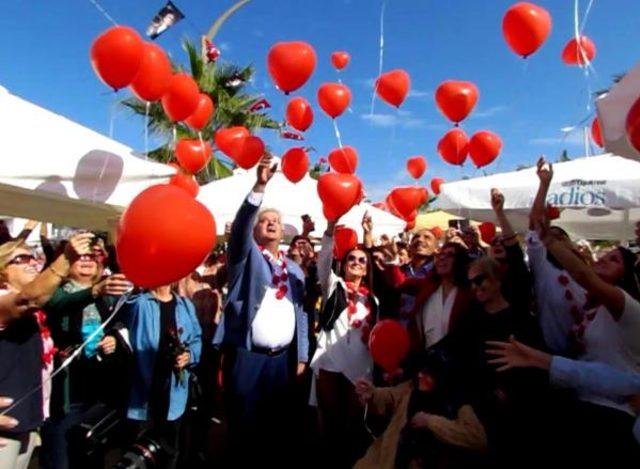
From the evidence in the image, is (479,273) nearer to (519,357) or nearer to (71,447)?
(519,357)

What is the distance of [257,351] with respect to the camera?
10.4 ft

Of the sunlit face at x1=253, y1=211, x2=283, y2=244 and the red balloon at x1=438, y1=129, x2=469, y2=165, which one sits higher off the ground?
the red balloon at x1=438, y1=129, x2=469, y2=165

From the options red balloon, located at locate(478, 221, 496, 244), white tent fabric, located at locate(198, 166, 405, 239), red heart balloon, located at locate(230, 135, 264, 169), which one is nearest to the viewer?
red heart balloon, located at locate(230, 135, 264, 169)

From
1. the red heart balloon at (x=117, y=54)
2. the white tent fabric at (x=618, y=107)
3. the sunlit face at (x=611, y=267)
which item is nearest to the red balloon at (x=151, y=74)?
the red heart balloon at (x=117, y=54)

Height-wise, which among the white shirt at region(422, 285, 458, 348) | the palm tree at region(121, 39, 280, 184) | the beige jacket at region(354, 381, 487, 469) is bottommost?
the beige jacket at region(354, 381, 487, 469)

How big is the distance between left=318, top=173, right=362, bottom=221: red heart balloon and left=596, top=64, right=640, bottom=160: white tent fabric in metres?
1.90

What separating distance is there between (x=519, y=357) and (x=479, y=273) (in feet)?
2.10

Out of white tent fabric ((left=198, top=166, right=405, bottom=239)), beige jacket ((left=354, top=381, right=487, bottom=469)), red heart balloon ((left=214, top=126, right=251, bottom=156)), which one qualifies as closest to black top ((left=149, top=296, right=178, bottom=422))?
beige jacket ((left=354, top=381, right=487, bottom=469))

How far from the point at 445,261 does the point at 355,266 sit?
0.69m

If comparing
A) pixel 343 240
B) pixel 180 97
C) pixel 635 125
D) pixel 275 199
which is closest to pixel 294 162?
pixel 343 240

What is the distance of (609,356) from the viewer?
230cm

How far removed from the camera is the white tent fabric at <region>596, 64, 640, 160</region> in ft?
7.77

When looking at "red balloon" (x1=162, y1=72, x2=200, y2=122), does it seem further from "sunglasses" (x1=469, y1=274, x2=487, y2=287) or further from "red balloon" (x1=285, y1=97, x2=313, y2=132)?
"sunglasses" (x1=469, y1=274, x2=487, y2=287)

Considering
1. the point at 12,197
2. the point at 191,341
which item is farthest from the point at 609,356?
the point at 12,197
